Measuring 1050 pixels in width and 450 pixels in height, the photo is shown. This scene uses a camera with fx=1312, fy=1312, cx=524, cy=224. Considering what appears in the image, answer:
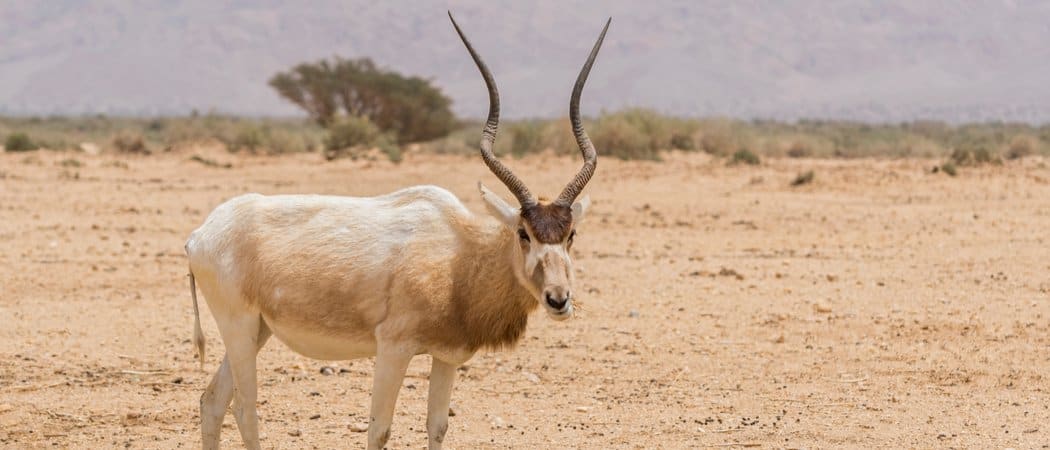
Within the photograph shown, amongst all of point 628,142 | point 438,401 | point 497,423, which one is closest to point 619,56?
point 628,142

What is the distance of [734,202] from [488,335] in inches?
649

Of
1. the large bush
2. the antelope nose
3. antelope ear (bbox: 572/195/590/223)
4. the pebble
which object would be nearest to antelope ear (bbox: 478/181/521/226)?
antelope ear (bbox: 572/195/590/223)

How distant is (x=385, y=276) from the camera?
6488 millimetres

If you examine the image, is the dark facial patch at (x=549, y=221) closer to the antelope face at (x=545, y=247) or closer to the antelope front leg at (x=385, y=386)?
the antelope face at (x=545, y=247)

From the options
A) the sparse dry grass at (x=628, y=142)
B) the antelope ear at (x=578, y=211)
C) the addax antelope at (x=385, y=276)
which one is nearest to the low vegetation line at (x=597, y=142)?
the sparse dry grass at (x=628, y=142)

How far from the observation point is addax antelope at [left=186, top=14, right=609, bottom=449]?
20.9ft

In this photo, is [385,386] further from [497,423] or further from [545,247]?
[497,423]

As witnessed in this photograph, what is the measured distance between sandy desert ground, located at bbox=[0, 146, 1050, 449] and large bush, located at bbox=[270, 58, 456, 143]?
1051 inches

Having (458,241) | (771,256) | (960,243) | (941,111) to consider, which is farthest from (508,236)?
(941,111)

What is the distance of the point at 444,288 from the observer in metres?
6.45

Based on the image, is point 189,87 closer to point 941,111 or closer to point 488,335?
point 941,111

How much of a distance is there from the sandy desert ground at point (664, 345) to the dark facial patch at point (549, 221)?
191 centimetres

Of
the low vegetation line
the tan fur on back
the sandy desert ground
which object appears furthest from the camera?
the low vegetation line

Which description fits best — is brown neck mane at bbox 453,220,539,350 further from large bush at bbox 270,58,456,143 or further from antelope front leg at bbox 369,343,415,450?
large bush at bbox 270,58,456,143
